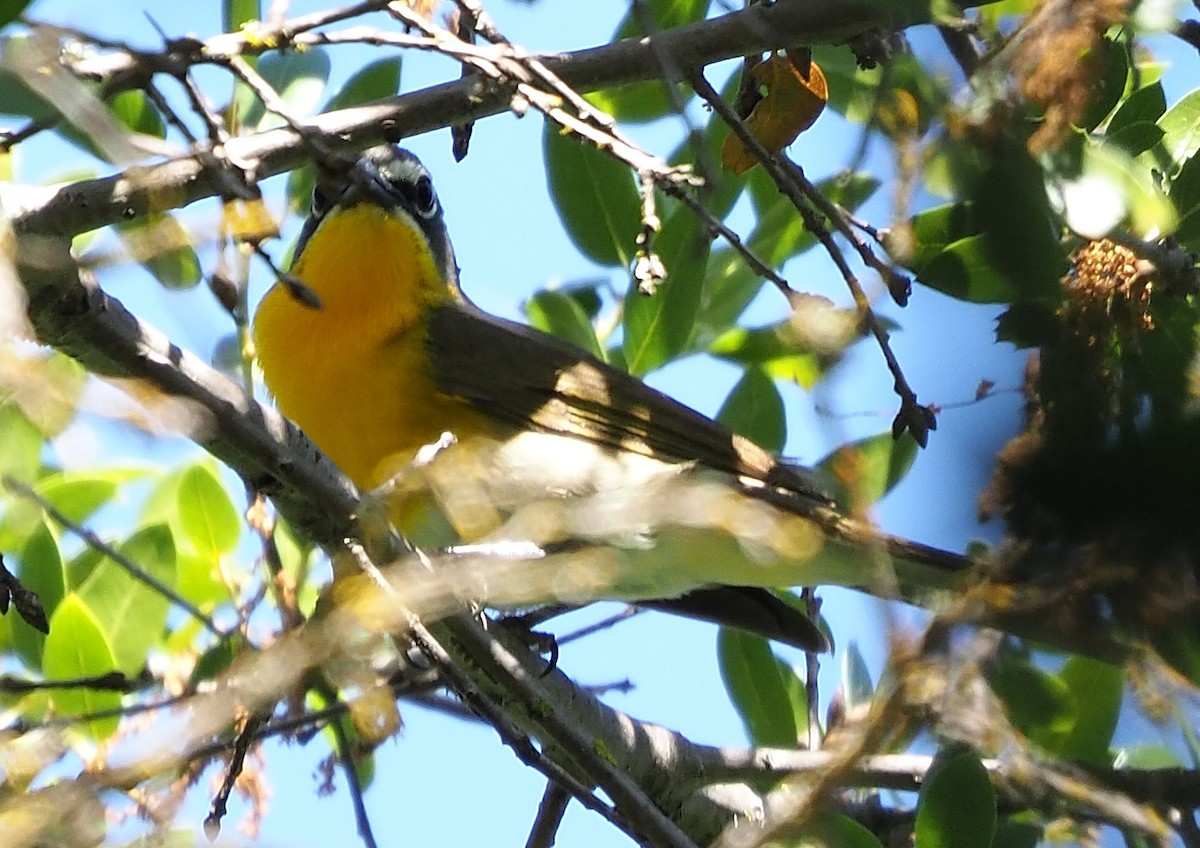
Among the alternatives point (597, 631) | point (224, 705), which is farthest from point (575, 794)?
point (597, 631)

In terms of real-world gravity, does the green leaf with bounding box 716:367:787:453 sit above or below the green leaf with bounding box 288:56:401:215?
below

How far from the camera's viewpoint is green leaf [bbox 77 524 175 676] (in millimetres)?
3355

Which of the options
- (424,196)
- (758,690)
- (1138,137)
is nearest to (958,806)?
(1138,137)

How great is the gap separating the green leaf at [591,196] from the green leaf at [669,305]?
98 mm

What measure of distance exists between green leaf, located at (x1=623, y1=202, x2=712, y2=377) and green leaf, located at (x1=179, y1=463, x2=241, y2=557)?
1082 mm

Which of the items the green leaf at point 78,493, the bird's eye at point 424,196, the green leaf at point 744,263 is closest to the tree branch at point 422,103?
the green leaf at point 744,263

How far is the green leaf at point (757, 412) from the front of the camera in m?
3.81

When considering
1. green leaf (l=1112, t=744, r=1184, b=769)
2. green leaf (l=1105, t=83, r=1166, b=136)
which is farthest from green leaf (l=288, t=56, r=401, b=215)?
green leaf (l=1112, t=744, r=1184, b=769)

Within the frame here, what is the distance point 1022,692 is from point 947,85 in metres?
0.64

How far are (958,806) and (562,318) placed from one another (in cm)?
193

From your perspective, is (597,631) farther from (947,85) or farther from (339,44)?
(947,85)

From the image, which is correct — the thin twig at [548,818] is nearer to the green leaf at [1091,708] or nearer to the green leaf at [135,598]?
the green leaf at [135,598]

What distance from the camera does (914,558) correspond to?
1.97 metres

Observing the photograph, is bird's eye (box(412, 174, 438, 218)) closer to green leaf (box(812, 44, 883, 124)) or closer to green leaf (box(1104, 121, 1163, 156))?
green leaf (box(812, 44, 883, 124))
